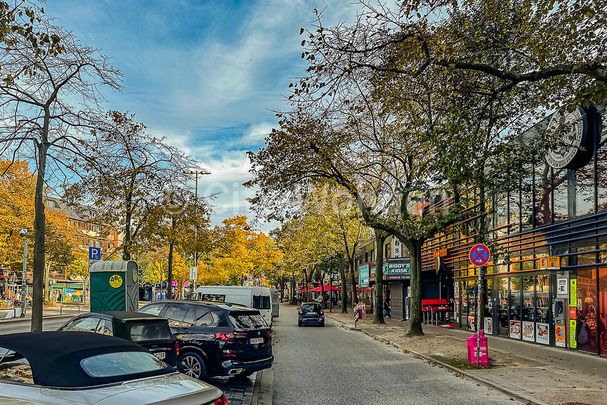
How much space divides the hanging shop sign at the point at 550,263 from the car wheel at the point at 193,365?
1266 centimetres

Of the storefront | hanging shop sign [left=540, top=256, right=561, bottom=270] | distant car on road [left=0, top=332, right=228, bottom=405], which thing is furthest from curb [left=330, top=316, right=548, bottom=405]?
distant car on road [left=0, top=332, right=228, bottom=405]

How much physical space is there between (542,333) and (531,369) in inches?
243

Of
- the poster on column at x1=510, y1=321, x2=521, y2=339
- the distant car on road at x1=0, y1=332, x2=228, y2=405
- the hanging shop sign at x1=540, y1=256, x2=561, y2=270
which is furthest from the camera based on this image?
the poster on column at x1=510, y1=321, x2=521, y2=339

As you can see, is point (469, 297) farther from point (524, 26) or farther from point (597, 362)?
point (524, 26)

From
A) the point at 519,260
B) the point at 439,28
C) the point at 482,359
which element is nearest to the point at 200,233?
the point at 519,260

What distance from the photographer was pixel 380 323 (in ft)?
108

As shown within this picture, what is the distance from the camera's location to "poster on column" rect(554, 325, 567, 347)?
17.5 m

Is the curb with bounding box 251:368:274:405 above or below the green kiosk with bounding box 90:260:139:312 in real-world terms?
below

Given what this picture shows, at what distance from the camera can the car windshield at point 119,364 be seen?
5199 millimetres

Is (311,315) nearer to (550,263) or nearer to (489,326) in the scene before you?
(489,326)

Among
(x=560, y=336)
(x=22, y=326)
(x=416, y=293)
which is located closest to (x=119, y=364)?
(x=560, y=336)

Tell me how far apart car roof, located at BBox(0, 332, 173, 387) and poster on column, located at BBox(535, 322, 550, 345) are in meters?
16.4

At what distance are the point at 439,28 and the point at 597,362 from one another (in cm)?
977

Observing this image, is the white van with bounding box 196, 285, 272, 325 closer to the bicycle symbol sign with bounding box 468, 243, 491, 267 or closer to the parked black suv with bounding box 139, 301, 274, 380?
the bicycle symbol sign with bounding box 468, 243, 491, 267
